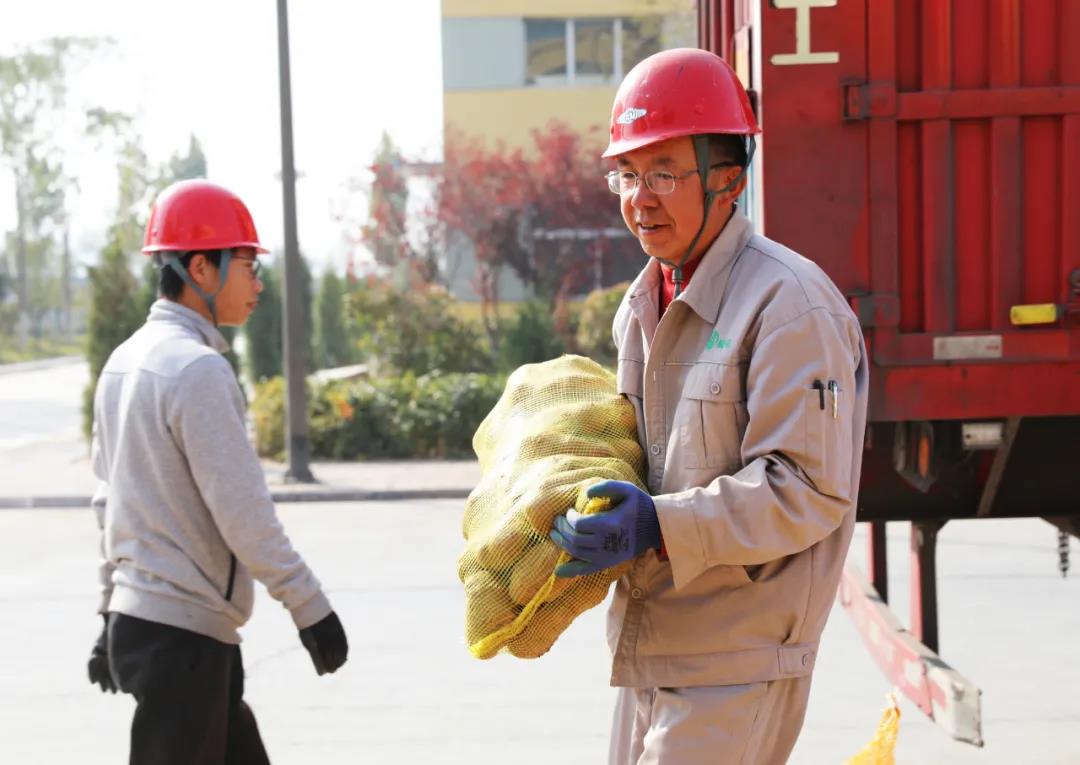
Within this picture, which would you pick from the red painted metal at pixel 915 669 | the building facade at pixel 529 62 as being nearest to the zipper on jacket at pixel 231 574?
the red painted metal at pixel 915 669

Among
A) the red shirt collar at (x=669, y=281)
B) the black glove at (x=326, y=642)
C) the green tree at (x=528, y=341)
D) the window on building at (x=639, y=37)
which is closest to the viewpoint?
the red shirt collar at (x=669, y=281)

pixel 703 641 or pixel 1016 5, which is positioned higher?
pixel 1016 5

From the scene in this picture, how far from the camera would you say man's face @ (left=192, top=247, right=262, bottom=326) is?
3877 millimetres

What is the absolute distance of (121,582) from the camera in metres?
3.62

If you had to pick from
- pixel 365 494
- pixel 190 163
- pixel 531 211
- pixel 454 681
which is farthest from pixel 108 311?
pixel 190 163

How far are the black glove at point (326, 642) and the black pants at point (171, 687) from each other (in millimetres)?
227

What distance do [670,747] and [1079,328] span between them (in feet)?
7.89

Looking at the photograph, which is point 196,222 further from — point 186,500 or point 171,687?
point 171,687

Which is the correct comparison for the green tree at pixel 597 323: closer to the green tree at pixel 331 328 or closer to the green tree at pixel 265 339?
the green tree at pixel 265 339

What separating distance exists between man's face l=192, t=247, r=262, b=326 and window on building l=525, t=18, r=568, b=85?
991 inches

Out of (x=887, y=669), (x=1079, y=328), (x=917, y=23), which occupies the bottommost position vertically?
(x=887, y=669)

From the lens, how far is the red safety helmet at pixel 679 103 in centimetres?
261

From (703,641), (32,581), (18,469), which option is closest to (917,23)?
(703,641)

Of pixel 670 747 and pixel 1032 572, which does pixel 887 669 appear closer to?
pixel 670 747
